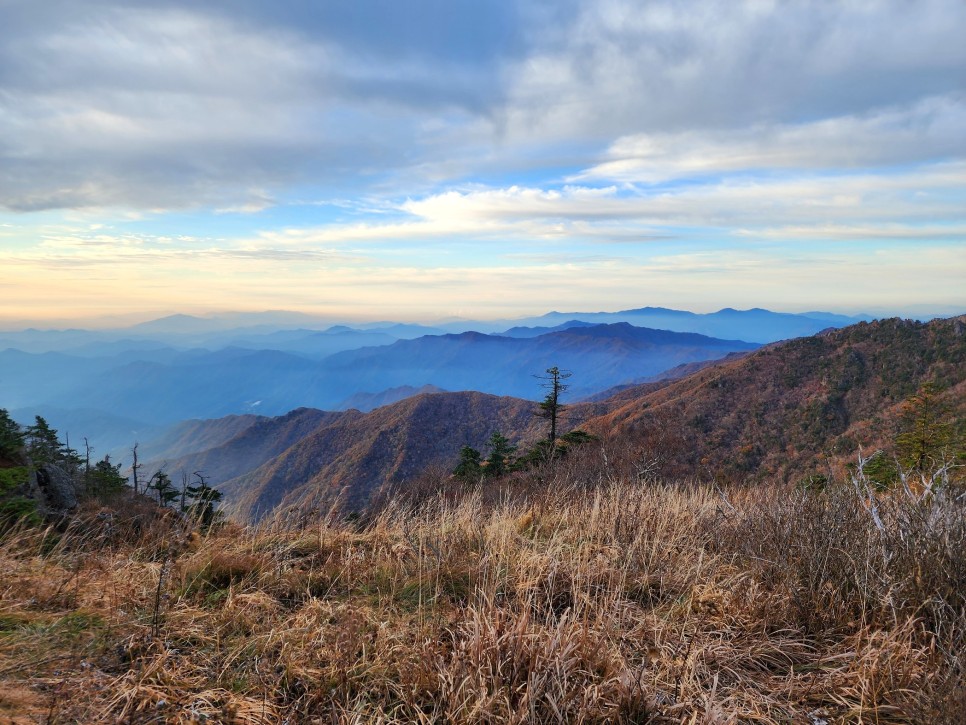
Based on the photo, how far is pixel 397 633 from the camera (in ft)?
8.95

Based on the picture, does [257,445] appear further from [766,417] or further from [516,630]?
[516,630]

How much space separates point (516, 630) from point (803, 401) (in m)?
70.5

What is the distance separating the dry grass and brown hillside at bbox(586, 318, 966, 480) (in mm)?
41967

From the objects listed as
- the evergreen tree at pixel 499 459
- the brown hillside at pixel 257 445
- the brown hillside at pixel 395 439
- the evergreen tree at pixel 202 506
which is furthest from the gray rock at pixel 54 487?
the brown hillside at pixel 257 445

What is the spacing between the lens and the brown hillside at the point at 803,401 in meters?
49.2

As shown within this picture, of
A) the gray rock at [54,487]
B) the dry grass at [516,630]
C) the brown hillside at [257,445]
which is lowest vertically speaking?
the brown hillside at [257,445]

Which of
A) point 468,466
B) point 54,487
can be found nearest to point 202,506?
point 54,487

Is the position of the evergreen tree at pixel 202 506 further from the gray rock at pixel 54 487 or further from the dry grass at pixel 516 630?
the gray rock at pixel 54 487

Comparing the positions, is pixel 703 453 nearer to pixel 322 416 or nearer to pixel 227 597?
pixel 227 597

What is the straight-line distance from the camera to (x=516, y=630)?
245 centimetres

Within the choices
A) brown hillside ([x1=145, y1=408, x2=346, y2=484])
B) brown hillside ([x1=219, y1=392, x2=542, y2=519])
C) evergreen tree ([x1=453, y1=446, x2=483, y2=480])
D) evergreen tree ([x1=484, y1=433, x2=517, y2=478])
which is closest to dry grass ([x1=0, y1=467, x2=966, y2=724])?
evergreen tree ([x1=453, y1=446, x2=483, y2=480])

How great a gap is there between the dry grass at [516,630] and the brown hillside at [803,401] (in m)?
42.0

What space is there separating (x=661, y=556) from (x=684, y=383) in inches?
3462

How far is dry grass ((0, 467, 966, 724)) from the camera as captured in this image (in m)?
2.20
